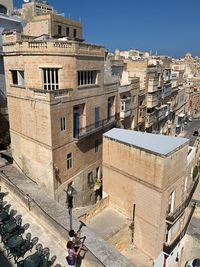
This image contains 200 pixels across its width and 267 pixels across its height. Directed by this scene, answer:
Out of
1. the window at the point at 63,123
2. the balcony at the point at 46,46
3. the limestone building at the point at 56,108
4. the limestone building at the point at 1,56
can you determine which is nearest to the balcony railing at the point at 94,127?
the limestone building at the point at 56,108

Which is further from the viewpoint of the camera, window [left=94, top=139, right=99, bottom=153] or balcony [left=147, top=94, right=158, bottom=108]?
balcony [left=147, top=94, right=158, bottom=108]

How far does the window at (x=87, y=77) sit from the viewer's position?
21.8 m

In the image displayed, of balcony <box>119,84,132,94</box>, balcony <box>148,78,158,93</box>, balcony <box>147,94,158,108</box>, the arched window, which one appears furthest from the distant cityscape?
the arched window

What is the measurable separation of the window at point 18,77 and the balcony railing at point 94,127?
21.4ft

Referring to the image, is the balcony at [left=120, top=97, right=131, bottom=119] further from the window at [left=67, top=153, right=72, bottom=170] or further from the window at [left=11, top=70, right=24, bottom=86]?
the window at [left=11, top=70, right=24, bottom=86]

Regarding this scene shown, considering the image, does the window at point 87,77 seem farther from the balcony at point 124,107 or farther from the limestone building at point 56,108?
the balcony at point 124,107

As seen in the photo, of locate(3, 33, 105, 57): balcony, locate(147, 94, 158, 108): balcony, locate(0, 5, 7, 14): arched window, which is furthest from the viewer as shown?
locate(0, 5, 7, 14): arched window

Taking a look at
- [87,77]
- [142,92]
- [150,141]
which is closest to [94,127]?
[87,77]

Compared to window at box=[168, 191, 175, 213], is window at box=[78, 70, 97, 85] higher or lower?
higher

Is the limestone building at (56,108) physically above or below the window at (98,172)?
above

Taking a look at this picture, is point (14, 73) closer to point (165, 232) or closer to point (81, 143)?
point (81, 143)

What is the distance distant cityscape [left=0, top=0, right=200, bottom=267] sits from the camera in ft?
47.5

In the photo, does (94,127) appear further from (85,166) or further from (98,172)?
(98,172)

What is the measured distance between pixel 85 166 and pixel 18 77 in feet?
34.3
